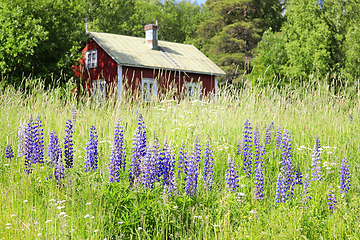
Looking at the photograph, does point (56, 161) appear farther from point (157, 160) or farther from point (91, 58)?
point (91, 58)

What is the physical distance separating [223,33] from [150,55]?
1436 cm

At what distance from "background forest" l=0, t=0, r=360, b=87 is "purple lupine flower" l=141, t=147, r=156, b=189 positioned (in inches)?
124

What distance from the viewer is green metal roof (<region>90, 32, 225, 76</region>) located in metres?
18.8

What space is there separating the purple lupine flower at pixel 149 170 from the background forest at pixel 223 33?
124 inches

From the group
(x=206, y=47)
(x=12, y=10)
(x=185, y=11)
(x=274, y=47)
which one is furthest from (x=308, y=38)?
(x=185, y=11)

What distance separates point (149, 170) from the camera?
2811 mm

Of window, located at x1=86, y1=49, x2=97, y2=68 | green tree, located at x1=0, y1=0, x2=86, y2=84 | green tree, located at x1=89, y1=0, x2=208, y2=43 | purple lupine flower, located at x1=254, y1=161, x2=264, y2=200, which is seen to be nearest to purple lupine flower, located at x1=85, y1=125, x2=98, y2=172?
purple lupine flower, located at x1=254, y1=161, x2=264, y2=200

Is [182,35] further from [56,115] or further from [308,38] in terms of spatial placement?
[56,115]

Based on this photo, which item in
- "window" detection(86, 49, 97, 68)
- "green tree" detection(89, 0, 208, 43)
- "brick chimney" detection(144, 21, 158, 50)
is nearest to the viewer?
"window" detection(86, 49, 97, 68)

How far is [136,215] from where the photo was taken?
2.68 m

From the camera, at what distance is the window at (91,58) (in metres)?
20.1

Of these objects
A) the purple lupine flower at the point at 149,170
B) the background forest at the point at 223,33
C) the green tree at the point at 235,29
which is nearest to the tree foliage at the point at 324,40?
the background forest at the point at 223,33

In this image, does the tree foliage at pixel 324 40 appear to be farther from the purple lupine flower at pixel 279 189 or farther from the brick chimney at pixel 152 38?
the purple lupine flower at pixel 279 189

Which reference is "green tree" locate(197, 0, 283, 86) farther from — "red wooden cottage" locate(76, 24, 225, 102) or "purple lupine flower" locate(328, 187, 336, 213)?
"purple lupine flower" locate(328, 187, 336, 213)
